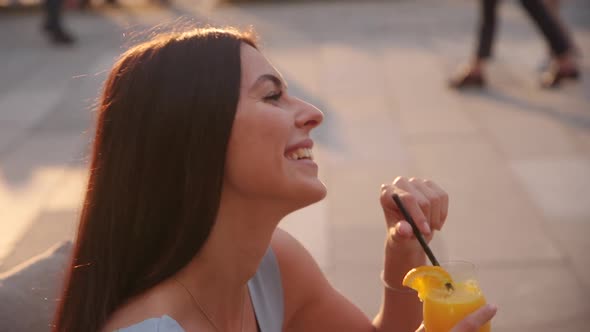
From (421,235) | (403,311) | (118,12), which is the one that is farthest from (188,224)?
(118,12)

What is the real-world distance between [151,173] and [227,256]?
0.96ft

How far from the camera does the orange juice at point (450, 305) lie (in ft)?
5.83

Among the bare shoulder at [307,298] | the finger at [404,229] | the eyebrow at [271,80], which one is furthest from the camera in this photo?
the bare shoulder at [307,298]

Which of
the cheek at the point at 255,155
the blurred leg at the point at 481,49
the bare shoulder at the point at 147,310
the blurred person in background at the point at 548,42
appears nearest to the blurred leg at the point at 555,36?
the blurred person in background at the point at 548,42

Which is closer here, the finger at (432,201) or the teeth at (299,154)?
the teeth at (299,154)

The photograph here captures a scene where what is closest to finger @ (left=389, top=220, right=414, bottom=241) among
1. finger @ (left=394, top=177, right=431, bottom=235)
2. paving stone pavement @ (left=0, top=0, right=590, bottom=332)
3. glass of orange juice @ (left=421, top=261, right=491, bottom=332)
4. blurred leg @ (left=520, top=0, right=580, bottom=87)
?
finger @ (left=394, top=177, right=431, bottom=235)

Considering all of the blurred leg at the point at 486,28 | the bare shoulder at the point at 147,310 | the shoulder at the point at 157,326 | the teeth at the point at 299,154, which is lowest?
the blurred leg at the point at 486,28

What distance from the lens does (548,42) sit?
6.27 m

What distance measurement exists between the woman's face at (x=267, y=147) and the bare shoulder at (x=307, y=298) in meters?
0.39

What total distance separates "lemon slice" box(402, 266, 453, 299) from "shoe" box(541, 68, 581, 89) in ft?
16.2

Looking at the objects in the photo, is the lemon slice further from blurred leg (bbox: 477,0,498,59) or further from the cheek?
blurred leg (bbox: 477,0,498,59)

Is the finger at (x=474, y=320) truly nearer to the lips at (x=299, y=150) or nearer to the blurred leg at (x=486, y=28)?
the lips at (x=299, y=150)

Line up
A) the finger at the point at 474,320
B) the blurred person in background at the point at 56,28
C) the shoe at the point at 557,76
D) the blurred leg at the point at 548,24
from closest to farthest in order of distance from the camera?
1. the finger at the point at 474,320
2. the blurred leg at the point at 548,24
3. the shoe at the point at 557,76
4. the blurred person in background at the point at 56,28

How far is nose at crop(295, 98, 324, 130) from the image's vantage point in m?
1.84
